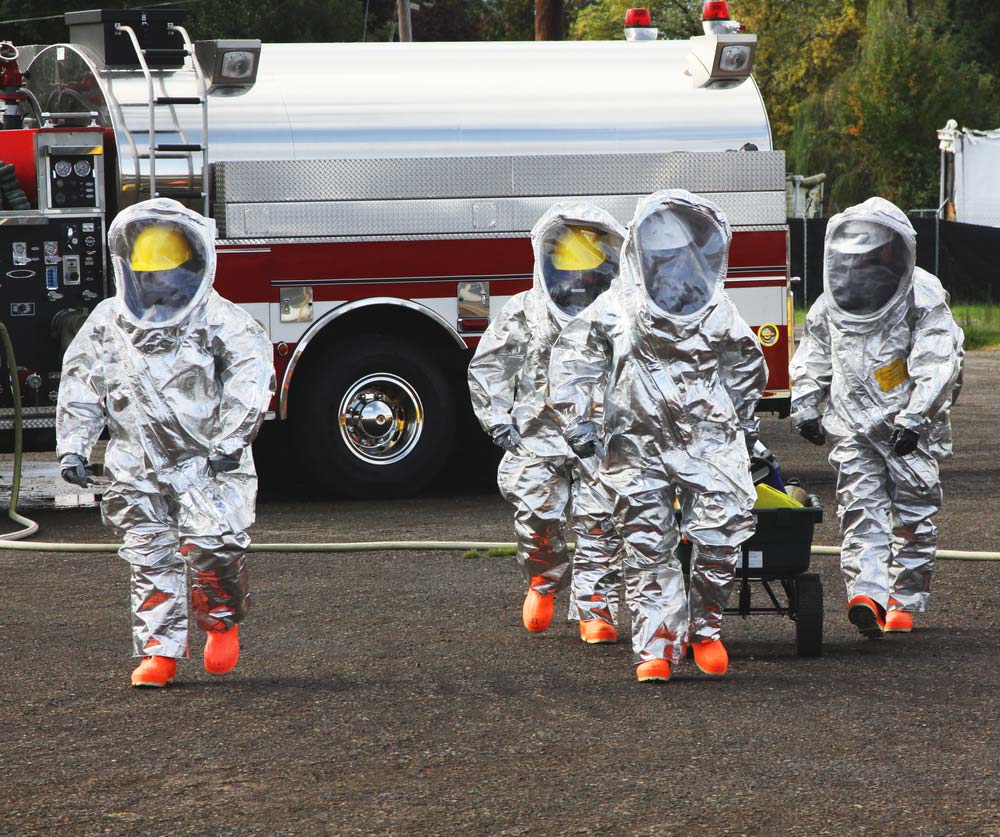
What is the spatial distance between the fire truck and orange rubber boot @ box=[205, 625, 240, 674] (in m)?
4.05

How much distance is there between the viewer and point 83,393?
19.8 ft

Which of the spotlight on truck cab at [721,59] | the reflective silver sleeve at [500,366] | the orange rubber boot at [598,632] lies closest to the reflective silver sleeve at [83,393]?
the reflective silver sleeve at [500,366]

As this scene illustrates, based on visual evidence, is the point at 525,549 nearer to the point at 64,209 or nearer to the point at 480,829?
the point at 480,829

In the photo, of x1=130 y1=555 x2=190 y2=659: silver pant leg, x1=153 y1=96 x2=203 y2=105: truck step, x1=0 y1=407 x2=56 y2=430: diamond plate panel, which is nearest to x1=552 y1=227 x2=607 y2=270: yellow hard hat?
x1=130 y1=555 x2=190 y2=659: silver pant leg

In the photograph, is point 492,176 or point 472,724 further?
point 492,176

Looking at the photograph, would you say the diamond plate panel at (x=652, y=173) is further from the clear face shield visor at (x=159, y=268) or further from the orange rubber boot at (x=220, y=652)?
the orange rubber boot at (x=220, y=652)

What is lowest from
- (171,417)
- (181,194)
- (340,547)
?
(340,547)

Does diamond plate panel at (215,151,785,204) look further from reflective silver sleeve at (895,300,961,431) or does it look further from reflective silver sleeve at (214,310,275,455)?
reflective silver sleeve at (895,300,961,431)

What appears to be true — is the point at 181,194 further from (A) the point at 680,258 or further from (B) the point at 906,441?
(B) the point at 906,441

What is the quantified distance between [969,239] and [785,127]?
776 inches

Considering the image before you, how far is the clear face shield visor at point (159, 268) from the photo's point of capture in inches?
235

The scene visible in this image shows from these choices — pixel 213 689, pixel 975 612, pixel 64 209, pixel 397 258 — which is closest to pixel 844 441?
pixel 975 612

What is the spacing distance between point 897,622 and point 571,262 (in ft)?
6.61

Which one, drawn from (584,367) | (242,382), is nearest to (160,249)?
(242,382)
